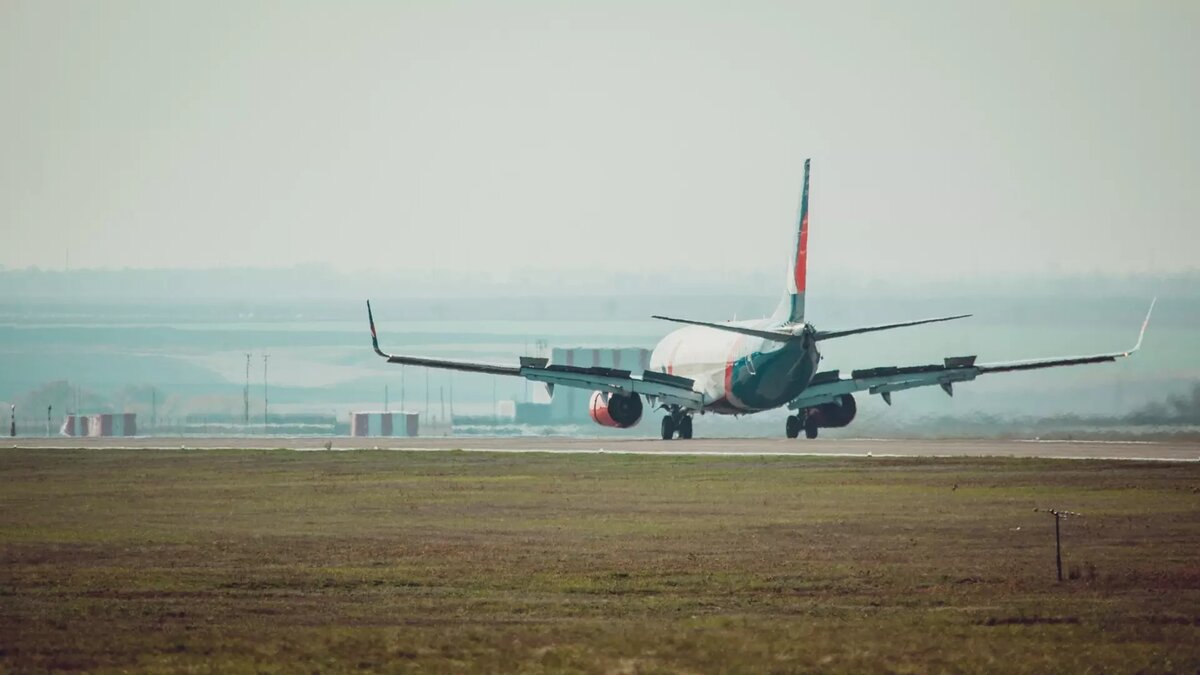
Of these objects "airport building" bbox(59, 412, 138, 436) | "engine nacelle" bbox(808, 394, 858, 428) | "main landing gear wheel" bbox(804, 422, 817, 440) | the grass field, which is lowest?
the grass field

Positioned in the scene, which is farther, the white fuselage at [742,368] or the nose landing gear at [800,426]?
the nose landing gear at [800,426]

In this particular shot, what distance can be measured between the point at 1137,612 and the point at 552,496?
28.4 metres

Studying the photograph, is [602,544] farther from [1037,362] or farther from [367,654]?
[1037,362]

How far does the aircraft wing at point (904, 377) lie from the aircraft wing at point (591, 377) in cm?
557

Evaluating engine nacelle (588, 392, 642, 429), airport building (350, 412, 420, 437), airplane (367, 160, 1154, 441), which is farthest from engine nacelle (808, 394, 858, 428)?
airport building (350, 412, 420, 437)

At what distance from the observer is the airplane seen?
8750 centimetres

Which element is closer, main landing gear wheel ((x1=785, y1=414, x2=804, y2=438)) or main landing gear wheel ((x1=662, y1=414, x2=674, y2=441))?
main landing gear wheel ((x1=785, y1=414, x2=804, y2=438))

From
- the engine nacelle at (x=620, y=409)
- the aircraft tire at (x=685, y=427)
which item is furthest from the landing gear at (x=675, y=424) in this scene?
the engine nacelle at (x=620, y=409)

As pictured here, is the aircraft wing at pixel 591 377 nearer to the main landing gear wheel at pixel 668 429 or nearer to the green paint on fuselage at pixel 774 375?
the main landing gear wheel at pixel 668 429

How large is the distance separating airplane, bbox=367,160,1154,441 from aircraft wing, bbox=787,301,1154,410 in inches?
1.9

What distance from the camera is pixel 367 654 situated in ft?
79.6

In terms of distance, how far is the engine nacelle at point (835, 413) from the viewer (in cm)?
9606

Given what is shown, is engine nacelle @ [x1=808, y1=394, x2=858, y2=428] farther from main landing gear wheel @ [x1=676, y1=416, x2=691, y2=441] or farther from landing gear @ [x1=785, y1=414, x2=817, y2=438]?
main landing gear wheel @ [x1=676, y1=416, x2=691, y2=441]

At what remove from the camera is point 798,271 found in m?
87.2
